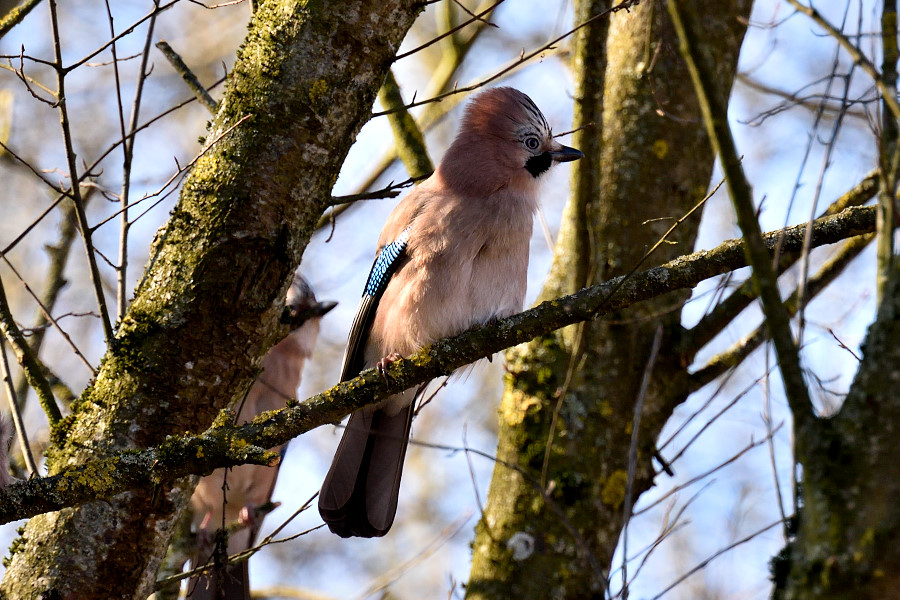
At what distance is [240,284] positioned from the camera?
353 centimetres

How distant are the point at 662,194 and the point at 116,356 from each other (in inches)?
130

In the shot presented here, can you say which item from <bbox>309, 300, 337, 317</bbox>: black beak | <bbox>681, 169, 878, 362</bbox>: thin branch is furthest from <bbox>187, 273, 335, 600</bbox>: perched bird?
<bbox>681, 169, 878, 362</bbox>: thin branch

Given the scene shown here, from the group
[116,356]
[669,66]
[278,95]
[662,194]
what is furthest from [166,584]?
[669,66]

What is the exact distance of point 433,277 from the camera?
456 centimetres

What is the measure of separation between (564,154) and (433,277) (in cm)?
115

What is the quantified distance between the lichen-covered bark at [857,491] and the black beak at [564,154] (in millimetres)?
3170

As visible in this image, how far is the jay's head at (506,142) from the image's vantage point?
16.6 feet

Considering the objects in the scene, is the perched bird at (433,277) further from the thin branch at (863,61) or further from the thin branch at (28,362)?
the thin branch at (863,61)

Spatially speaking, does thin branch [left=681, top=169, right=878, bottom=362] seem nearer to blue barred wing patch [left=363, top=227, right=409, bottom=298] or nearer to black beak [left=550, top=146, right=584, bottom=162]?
black beak [left=550, top=146, right=584, bottom=162]

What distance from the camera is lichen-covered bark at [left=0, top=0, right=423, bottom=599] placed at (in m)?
3.36

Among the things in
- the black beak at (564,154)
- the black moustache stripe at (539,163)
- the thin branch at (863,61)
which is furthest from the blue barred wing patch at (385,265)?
the thin branch at (863,61)

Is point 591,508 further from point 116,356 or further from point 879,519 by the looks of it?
point 879,519

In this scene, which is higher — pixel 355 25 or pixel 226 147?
pixel 355 25

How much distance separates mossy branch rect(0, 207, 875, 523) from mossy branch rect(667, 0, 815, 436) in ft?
3.34
